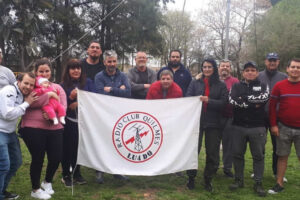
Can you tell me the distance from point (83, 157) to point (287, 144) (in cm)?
317

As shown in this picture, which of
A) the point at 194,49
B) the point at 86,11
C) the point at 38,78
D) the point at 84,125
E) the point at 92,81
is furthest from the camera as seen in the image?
the point at 194,49

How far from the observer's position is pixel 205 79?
4.68m

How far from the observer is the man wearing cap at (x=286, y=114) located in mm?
4469

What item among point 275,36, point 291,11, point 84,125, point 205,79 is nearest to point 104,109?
point 84,125

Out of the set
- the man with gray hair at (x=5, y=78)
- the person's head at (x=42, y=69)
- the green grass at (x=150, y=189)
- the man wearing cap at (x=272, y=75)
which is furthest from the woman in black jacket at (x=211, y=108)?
the man with gray hair at (x=5, y=78)

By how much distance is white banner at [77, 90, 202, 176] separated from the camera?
4.45 metres

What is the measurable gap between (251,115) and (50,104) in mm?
2915

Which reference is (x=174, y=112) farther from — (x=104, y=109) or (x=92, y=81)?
(x=92, y=81)

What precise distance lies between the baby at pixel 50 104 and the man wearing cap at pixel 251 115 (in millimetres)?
2536

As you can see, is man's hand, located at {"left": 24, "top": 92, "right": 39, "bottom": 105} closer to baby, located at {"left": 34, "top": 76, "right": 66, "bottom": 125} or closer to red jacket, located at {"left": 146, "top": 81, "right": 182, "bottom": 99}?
baby, located at {"left": 34, "top": 76, "right": 66, "bottom": 125}

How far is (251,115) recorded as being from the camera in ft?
14.6

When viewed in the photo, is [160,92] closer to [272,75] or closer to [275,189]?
[272,75]

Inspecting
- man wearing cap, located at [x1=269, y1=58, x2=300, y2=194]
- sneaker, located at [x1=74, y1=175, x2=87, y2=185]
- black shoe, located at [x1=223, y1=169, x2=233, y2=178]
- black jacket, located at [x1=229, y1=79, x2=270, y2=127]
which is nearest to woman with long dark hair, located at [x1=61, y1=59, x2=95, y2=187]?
sneaker, located at [x1=74, y1=175, x2=87, y2=185]

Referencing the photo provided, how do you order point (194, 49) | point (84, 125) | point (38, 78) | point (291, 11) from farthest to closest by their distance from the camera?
point (194, 49)
point (291, 11)
point (84, 125)
point (38, 78)
